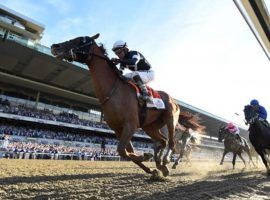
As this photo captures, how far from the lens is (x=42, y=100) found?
42156 millimetres

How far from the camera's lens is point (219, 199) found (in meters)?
4.71

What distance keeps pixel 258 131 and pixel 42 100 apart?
117 ft

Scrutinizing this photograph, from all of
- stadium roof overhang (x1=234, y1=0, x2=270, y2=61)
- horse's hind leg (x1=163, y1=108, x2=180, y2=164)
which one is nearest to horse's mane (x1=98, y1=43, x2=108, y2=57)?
horse's hind leg (x1=163, y1=108, x2=180, y2=164)

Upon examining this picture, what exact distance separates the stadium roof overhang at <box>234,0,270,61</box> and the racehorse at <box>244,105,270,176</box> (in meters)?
6.86

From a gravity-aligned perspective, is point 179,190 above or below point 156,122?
below

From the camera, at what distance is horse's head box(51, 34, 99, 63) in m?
6.34

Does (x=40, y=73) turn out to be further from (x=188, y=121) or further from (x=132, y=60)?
(x=132, y=60)

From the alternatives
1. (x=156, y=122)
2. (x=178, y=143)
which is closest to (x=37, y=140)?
(x=178, y=143)

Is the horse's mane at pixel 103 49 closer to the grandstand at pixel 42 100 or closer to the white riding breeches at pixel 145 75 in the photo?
the white riding breeches at pixel 145 75

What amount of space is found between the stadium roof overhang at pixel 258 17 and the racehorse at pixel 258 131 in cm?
686

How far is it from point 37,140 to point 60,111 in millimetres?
14396

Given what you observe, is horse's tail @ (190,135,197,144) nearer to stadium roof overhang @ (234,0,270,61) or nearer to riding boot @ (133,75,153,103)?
riding boot @ (133,75,153,103)

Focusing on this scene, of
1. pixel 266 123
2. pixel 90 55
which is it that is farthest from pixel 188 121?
pixel 90 55

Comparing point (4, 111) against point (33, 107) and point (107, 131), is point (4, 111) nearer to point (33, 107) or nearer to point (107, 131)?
point (33, 107)
